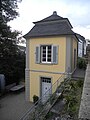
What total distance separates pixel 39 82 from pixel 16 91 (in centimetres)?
556

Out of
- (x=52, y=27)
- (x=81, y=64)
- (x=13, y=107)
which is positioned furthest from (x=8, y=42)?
(x=81, y=64)

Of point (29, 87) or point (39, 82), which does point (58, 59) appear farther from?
point (29, 87)

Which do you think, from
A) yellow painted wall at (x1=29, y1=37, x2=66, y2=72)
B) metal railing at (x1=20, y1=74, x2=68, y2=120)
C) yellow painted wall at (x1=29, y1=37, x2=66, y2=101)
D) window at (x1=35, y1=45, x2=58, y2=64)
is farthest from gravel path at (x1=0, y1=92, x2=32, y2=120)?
metal railing at (x1=20, y1=74, x2=68, y2=120)

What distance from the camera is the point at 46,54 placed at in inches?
533

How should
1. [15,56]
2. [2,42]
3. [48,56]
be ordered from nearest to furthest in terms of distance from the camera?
[48,56] → [2,42] → [15,56]

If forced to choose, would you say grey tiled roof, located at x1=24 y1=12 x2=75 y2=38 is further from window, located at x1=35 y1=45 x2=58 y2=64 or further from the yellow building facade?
window, located at x1=35 y1=45 x2=58 y2=64

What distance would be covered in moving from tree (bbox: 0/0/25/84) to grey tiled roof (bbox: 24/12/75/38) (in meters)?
5.84

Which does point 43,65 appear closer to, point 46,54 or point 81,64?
point 46,54

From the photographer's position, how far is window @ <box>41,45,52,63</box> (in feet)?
43.9

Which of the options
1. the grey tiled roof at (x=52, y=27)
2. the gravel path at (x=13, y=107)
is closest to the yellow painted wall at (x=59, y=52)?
the grey tiled roof at (x=52, y=27)

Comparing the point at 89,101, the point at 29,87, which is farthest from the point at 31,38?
the point at 89,101

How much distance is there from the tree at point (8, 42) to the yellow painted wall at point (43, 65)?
19.2 feet

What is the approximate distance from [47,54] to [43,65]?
1.10 m

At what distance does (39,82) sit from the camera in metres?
14.1
